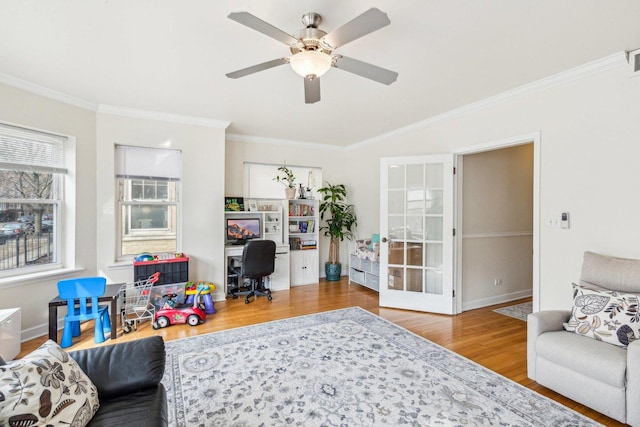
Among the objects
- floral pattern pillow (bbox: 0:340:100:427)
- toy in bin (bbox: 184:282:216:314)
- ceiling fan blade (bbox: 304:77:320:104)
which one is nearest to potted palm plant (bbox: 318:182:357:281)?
toy in bin (bbox: 184:282:216:314)

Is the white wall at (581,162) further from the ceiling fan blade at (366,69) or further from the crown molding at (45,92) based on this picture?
the crown molding at (45,92)

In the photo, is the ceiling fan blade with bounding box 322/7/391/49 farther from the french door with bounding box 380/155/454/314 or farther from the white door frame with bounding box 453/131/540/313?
the french door with bounding box 380/155/454/314

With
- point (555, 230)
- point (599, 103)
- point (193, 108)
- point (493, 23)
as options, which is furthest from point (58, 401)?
point (599, 103)

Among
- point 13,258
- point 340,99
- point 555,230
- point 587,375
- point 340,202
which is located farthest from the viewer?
point 340,202

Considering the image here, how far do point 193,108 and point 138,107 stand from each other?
659 millimetres

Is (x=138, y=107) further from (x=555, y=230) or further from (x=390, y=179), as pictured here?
(x=555, y=230)

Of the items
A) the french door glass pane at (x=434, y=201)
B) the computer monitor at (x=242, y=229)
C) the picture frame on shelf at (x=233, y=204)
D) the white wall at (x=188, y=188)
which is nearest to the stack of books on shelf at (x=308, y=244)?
the computer monitor at (x=242, y=229)

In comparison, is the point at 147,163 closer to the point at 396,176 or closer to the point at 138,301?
the point at 138,301

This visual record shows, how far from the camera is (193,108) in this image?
12.2 feet

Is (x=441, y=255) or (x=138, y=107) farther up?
(x=138, y=107)

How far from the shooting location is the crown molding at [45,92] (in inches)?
113

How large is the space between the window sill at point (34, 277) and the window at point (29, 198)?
0.31 feet

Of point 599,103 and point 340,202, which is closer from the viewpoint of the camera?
point 599,103

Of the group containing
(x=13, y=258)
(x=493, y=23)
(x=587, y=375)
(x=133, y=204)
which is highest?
(x=493, y=23)
